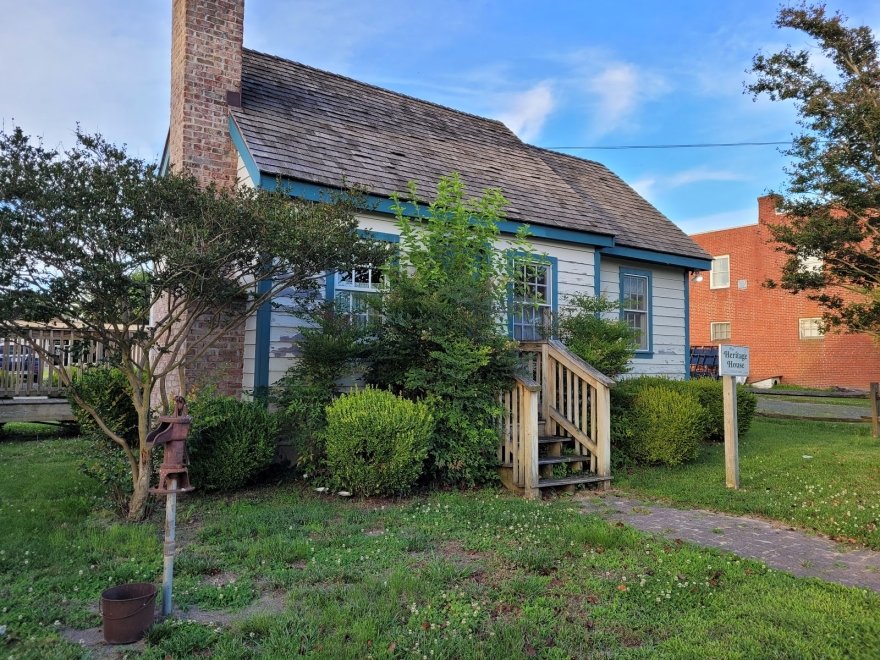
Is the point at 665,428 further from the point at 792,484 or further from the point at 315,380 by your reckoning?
the point at 315,380

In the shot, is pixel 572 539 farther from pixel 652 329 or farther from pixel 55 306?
pixel 652 329

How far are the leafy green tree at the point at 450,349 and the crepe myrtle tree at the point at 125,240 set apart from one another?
1.29 meters

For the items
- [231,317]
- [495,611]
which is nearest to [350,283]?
[231,317]

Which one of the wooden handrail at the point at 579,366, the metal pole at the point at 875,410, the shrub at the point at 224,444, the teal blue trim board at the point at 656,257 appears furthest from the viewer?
the teal blue trim board at the point at 656,257

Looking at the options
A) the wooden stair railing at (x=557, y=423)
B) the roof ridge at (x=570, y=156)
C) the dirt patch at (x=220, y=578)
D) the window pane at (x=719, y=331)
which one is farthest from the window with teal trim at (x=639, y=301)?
the window pane at (x=719, y=331)

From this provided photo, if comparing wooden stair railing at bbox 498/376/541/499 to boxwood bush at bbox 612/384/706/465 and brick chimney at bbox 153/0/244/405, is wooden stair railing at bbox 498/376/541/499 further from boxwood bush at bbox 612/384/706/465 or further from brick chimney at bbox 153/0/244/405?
brick chimney at bbox 153/0/244/405

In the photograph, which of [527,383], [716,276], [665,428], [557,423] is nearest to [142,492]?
[527,383]

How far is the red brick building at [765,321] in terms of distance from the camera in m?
24.3

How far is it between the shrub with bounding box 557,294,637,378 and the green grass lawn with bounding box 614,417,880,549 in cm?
158

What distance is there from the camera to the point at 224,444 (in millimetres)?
6184

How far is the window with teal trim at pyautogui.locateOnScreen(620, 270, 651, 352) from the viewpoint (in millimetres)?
12320

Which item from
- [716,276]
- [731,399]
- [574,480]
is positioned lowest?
[574,480]

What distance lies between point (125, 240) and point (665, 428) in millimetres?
6520

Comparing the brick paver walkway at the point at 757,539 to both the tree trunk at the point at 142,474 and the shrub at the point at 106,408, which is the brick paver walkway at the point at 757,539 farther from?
the shrub at the point at 106,408
